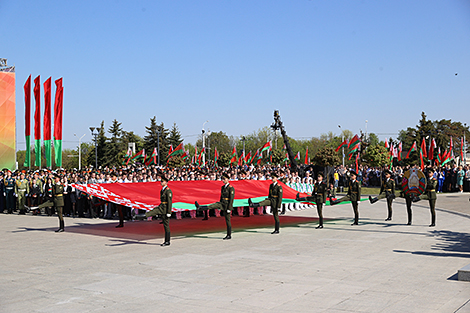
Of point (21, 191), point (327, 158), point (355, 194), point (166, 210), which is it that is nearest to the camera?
point (166, 210)

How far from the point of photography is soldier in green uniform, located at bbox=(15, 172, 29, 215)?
22.3 meters

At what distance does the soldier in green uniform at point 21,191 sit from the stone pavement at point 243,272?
27.6ft

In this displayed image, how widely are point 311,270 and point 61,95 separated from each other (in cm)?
1925

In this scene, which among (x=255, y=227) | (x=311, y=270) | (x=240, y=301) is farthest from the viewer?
(x=255, y=227)

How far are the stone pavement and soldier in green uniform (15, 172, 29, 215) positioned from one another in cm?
840

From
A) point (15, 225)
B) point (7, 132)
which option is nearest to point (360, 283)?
point (15, 225)

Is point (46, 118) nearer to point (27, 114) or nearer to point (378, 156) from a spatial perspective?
point (27, 114)

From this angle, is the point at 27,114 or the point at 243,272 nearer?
the point at 243,272

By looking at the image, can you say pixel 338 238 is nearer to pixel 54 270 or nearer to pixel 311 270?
pixel 311 270

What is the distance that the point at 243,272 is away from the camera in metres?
8.48

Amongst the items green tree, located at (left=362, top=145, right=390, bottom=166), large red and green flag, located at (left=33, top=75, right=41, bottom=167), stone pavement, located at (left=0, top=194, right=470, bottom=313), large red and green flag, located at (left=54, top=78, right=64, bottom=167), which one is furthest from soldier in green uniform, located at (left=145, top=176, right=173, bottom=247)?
green tree, located at (left=362, top=145, right=390, bottom=166)

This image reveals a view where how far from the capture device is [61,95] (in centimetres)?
2388

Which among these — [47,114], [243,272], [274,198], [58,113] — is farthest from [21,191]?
[243,272]

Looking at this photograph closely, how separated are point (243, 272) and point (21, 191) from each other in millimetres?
17527
